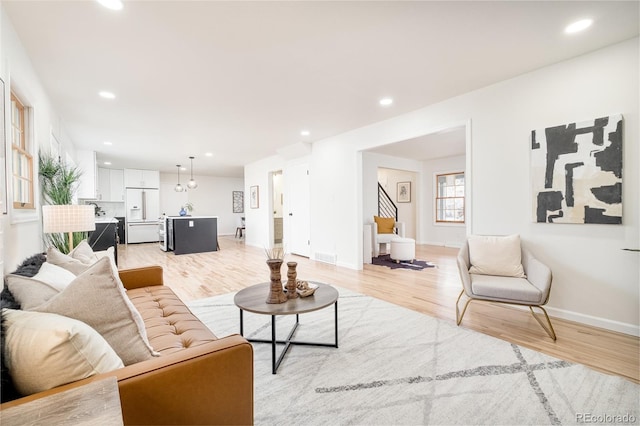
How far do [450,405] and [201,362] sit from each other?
142 cm

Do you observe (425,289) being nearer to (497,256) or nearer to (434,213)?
(497,256)

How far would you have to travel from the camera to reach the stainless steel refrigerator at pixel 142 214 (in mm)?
9086

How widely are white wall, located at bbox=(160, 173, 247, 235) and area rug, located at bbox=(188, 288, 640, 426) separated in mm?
9175

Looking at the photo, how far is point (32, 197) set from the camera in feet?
8.65

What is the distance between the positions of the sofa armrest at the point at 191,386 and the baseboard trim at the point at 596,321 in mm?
3156

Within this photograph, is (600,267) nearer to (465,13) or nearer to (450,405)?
(450,405)

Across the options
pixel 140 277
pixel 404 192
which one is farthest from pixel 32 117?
pixel 404 192

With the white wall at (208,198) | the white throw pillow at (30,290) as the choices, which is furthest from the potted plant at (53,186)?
the white wall at (208,198)

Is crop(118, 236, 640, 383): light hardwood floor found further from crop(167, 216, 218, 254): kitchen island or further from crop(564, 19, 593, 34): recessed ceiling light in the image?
crop(564, 19, 593, 34): recessed ceiling light

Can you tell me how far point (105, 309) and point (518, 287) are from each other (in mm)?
2898

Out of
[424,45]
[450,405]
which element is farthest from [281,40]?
[450,405]

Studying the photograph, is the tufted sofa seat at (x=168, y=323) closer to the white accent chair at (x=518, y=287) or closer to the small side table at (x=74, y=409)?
the small side table at (x=74, y=409)

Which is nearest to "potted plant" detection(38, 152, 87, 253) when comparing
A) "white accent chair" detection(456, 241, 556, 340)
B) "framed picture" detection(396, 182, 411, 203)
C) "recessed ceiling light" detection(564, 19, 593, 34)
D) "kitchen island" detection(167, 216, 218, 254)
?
"kitchen island" detection(167, 216, 218, 254)

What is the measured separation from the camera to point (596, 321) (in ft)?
8.59
